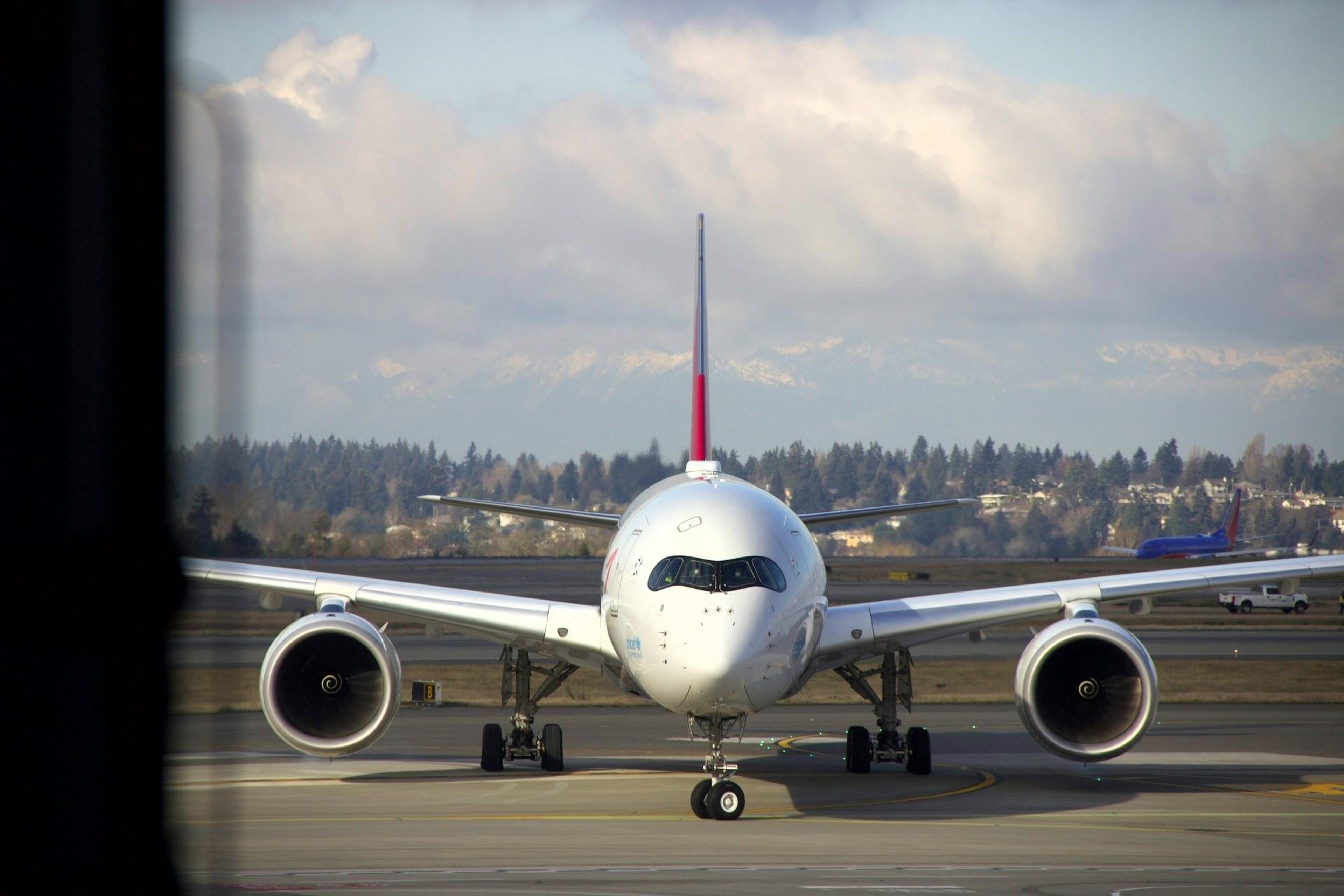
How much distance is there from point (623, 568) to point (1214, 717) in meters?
15.6

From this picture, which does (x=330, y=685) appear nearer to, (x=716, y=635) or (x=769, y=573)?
(x=716, y=635)

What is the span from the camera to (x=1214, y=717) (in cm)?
2650

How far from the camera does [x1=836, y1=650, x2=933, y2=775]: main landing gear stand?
734 inches

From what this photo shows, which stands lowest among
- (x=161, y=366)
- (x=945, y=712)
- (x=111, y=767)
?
(x=945, y=712)

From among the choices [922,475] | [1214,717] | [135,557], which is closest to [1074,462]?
[922,475]

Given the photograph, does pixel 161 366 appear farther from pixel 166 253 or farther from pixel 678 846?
pixel 678 846

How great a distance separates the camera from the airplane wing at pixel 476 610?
56.0 ft

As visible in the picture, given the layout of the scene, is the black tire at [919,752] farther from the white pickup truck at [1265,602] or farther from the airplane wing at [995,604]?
the white pickup truck at [1265,602]

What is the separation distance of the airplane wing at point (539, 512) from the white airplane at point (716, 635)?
0.06 metres

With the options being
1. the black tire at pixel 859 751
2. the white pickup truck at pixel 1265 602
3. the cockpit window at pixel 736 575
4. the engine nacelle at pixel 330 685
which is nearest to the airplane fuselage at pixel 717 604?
the cockpit window at pixel 736 575

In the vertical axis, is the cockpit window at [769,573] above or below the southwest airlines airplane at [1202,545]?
above

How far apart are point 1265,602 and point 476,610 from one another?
5565 centimetres

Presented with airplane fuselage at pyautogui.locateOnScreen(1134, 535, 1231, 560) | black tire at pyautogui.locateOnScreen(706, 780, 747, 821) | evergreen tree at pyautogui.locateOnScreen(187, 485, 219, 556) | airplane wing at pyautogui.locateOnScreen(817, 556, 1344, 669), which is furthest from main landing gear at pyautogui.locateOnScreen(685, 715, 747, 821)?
Answer: airplane fuselage at pyautogui.locateOnScreen(1134, 535, 1231, 560)

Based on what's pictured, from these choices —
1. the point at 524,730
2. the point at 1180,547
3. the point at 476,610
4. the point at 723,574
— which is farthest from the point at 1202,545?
the point at 723,574
